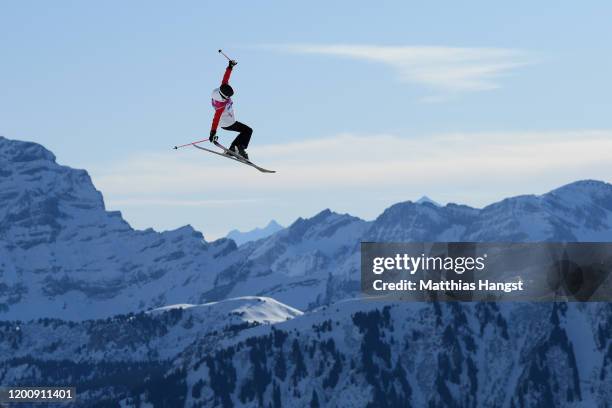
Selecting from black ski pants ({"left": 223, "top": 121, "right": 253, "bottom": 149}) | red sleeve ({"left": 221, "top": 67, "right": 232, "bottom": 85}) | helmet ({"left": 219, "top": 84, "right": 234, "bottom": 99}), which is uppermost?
red sleeve ({"left": 221, "top": 67, "right": 232, "bottom": 85})

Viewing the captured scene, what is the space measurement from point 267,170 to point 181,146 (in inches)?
259

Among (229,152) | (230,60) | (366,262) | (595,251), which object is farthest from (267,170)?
(595,251)

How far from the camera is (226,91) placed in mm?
71562

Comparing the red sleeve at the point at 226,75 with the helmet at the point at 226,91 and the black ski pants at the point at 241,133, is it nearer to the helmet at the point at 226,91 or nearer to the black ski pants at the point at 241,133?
the helmet at the point at 226,91

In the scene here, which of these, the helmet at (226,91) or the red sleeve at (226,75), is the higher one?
the red sleeve at (226,75)

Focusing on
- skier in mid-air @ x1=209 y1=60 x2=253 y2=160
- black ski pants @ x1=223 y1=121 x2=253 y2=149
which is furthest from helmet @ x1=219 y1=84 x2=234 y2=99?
black ski pants @ x1=223 y1=121 x2=253 y2=149

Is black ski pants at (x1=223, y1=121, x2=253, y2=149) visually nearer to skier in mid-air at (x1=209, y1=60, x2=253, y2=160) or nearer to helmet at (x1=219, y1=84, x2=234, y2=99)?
skier in mid-air at (x1=209, y1=60, x2=253, y2=160)

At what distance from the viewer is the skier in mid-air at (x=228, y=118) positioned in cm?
7162

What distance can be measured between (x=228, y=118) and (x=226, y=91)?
2.50 metres

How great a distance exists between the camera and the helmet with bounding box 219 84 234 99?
235 ft

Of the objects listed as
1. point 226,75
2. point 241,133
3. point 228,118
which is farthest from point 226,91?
point 241,133

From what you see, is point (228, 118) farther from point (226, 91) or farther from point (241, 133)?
point (241, 133)

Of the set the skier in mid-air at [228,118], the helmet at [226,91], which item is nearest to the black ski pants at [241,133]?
the skier in mid-air at [228,118]

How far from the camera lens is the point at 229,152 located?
3108 inches
